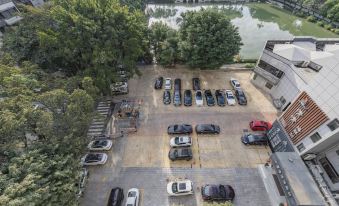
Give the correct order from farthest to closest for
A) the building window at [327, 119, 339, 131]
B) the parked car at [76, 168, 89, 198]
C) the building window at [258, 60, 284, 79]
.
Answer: the building window at [258, 60, 284, 79] < the parked car at [76, 168, 89, 198] < the building window at [327, 119, 339, 131]

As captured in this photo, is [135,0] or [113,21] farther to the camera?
[135,0]

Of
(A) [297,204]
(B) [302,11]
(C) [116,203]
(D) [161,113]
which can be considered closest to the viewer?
(A) [297,204]

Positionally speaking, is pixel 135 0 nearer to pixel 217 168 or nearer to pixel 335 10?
pixel 217 168

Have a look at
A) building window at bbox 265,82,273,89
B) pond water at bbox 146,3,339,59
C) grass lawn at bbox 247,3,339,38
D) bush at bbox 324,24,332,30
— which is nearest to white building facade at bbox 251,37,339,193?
building window at bbox 265,82,273,89

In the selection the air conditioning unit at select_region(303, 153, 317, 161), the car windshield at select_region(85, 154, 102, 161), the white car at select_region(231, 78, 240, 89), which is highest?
the white car at select_region(231, 78, 240, 89)

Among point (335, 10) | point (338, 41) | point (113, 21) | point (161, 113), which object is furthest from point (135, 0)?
point (335, 10)

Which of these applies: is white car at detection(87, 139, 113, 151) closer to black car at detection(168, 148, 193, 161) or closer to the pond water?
black car at detection(168, 148, 193, 161)

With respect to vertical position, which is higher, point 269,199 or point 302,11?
point 302,11

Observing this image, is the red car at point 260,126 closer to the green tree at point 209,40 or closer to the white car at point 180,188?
the green tree at point 209,40
